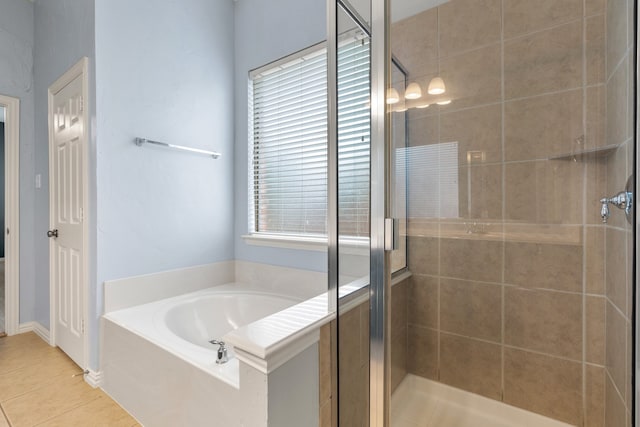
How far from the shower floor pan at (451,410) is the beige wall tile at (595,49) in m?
1.37

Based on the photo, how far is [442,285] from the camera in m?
1.47

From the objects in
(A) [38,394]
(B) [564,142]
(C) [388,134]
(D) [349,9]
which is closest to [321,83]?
(D) [349,9]

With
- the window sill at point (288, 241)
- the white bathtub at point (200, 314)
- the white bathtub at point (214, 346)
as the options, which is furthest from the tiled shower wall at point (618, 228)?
the white bathtub at point (200, 314)

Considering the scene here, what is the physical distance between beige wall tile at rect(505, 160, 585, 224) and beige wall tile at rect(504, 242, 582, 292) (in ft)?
0.38

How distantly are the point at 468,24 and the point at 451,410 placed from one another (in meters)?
1.74

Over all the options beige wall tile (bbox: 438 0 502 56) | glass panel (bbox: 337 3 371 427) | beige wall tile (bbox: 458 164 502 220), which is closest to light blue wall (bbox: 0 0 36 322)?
glass panel (bbox: 337 3 371 427)

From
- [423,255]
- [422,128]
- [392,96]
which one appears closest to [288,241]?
[423,255]

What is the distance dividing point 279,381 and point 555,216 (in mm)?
1188

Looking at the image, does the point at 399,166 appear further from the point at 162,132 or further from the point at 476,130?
the point at 162,132

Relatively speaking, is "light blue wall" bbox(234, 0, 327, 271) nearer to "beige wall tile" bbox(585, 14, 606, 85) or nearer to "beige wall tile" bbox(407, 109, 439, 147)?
"beige wall tile" bbox(407, 109, 439, 147)

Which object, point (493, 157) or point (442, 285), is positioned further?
point (442, 285)

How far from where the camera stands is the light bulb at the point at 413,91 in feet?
4.03

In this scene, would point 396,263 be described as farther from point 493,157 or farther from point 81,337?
point 81,337

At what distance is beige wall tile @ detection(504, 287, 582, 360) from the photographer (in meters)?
1.20
